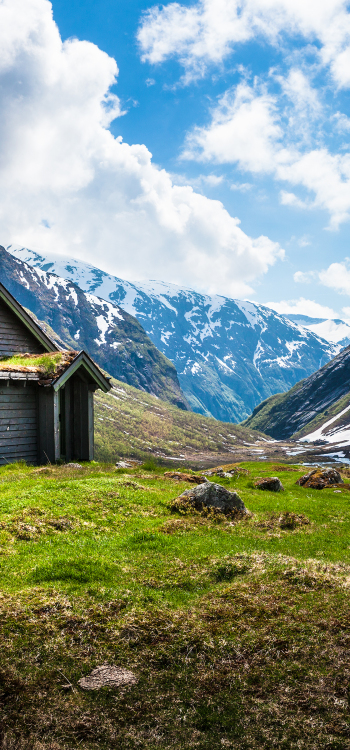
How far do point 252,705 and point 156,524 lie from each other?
24.4ft

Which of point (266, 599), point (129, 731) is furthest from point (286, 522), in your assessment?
point (129, 731)

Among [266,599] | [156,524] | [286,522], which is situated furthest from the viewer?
[286,522]

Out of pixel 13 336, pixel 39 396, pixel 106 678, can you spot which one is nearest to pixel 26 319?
pixel 13 336

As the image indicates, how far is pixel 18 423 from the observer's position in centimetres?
2370

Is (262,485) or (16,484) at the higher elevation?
(16,484)

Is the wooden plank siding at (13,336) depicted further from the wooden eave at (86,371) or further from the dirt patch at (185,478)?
the dirt patch at (185,478)

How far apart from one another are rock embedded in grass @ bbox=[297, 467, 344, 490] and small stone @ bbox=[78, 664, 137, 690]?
76.0ft

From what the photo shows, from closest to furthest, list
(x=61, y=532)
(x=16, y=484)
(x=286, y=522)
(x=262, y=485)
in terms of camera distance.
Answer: (x=61, y=532) → (x=286, y=522) → (x=16, y=484) → (x=262, y=485)

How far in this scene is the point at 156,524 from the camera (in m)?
13.2

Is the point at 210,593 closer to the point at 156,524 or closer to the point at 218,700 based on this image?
the point at 218,700

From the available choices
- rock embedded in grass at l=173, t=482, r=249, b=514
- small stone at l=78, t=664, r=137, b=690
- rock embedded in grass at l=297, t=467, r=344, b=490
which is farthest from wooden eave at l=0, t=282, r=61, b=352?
small stone at l=78, t=664, r=137, b=690

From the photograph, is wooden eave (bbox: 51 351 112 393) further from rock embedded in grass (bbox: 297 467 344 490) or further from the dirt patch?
rock embedded in grass (bbox: 297 467 344 490)

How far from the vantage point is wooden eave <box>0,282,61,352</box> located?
85.0 feet

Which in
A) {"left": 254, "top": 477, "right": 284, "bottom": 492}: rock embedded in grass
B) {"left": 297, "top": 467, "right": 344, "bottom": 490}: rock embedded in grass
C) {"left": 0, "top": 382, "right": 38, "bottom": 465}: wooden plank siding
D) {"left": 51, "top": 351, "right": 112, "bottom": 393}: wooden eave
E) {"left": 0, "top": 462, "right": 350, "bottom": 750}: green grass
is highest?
{"left": 51, "top": 351, "right": 112, "bottom": 393}: wooden eave
